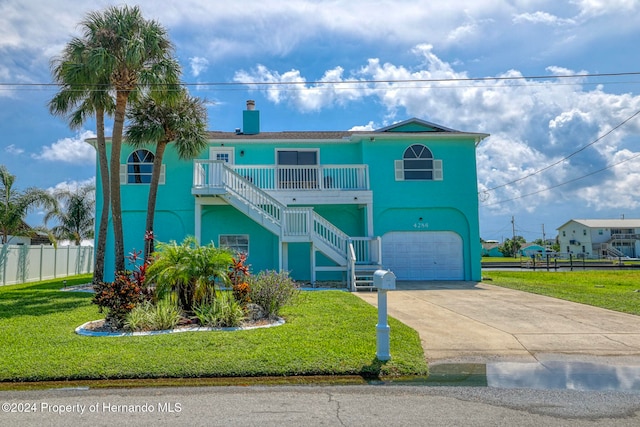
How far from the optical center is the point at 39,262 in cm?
2188

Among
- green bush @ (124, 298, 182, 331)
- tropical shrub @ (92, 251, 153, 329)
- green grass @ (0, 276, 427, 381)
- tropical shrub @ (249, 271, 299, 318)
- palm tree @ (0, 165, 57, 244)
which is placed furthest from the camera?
palm tree @ (0, 165, 57, 244)

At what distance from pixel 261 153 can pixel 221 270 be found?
10875 mm

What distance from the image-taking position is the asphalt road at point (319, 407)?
4141mm

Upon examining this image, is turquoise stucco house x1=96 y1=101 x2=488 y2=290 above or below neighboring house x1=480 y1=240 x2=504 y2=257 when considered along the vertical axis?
above

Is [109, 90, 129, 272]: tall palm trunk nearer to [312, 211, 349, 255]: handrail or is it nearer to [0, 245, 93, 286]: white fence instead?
[312, 211, 349, 255]: handrail

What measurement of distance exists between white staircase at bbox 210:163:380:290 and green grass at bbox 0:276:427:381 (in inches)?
266

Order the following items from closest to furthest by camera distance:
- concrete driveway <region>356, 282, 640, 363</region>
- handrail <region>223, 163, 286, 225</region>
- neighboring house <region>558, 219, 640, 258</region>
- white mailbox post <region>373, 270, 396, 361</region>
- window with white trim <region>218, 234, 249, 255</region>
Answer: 1. white mailbox post <region>373, 270, 396, 361</region>
2. concrete driveway <region>356, 282, 640, 363</region>
3. handrail <region>223, 163, 286, 225</region>
4. window with white trim <region>218, 234, 249, 255</region>
5. neighboring house <region>558, 219, 640, 258</region>

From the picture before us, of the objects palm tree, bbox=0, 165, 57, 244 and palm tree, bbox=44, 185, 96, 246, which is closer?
palm tree, bbox=0, 165, 57, 244

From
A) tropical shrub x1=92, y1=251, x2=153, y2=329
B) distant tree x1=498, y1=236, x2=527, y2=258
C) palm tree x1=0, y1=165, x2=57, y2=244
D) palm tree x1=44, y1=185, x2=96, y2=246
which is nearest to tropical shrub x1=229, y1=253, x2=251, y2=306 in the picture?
tropical shrub x1=92, y1=251, x2=153, y2=329

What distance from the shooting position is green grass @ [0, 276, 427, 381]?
18.1 feet

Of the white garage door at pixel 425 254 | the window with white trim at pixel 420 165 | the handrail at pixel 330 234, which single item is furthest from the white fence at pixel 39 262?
the window with white trim at pixel 420 165

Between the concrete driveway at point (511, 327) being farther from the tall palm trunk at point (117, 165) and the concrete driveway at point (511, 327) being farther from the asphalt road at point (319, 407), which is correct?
the tall palm trunk at point (117, 165)

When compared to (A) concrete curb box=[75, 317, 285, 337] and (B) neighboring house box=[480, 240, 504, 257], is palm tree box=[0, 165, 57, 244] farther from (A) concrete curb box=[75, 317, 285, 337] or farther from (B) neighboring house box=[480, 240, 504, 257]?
(B) neighboring house box=[480, 240, 504, 257]

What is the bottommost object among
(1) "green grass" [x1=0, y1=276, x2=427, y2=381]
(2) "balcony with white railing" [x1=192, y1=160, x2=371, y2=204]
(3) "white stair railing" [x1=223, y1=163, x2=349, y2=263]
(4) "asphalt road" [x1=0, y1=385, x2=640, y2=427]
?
(4) "asphalt road" [x1=0, y1=385, x2=640, y2=427]
